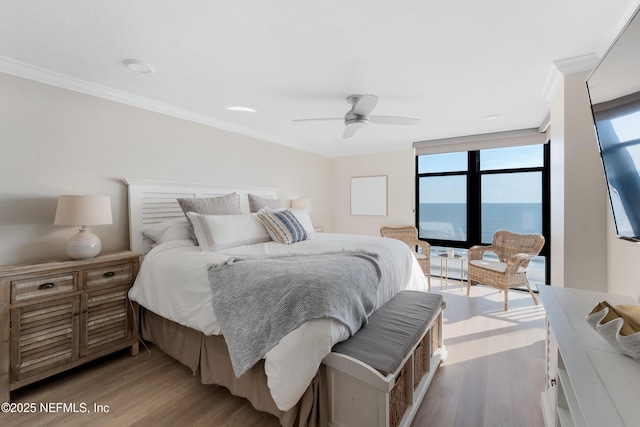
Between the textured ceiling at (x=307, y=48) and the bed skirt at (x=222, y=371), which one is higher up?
the textured ceiling at (x=307, y=48)

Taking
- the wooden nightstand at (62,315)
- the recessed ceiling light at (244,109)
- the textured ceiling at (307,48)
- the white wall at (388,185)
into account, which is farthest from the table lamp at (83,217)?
the white wall at (388,185)

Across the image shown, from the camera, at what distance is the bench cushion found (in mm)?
1349

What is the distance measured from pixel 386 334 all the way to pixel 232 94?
97.0 inches

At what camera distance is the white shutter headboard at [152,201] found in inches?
104

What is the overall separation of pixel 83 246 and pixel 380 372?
231 centimetres

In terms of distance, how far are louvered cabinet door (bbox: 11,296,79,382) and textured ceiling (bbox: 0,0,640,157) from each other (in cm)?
179

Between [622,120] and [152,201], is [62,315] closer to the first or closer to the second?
[152,201]

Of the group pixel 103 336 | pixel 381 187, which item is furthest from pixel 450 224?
pixel 103 336

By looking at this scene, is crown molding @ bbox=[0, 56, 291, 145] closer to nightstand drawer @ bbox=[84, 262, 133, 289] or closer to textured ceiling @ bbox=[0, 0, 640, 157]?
textured ceiling @ bbox=[0, 0, 640, 157]

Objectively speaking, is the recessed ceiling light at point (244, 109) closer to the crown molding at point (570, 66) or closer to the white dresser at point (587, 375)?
the crown molding at point (570, 66)

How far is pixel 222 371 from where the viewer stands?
177 cm

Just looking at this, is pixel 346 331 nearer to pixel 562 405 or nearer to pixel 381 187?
pixel 562 405

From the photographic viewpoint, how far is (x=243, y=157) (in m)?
3.79

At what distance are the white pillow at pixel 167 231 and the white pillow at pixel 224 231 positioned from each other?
25 cm
